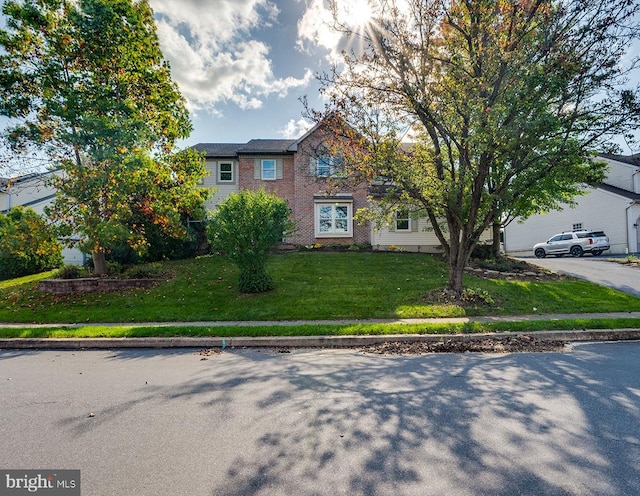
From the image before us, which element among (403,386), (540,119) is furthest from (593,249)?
(403,386)

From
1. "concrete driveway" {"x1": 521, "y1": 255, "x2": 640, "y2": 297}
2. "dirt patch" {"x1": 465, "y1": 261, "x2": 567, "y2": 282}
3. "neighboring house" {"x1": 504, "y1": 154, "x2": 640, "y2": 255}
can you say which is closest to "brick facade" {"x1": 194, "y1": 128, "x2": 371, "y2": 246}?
"dirt patch" {"x1": 465, "y1": 261, "x2": 567, "y2": 282}

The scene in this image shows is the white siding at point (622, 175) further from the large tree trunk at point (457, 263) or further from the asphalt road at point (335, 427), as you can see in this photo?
the asphalt road at point (335, 427)

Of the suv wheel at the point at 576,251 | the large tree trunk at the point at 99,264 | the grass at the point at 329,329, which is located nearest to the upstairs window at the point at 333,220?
the large tree trunk at the point at 99,264

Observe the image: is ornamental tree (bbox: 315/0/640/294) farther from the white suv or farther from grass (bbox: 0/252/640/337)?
the white suv

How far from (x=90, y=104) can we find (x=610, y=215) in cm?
3268

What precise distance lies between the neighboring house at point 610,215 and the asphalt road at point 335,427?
23.5 meters

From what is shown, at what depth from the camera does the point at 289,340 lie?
7703 mm

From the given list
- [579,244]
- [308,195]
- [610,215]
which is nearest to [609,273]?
[579,244]

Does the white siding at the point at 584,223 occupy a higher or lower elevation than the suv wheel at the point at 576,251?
higher

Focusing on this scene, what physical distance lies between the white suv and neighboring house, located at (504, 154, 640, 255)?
1973mm

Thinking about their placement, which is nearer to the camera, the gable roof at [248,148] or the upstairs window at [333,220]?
the upstairs window at [333,220]

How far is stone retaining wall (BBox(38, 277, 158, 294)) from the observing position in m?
12.7

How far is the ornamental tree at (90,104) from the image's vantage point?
11.5 meters

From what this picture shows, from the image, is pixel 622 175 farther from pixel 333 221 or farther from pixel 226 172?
pixel 226 172
